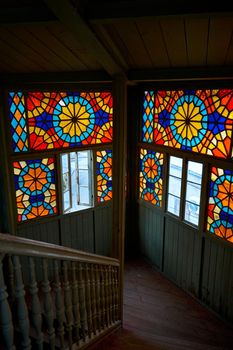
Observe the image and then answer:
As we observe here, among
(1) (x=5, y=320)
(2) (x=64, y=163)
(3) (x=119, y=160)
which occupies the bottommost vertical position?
(1) (x=5, y=320)

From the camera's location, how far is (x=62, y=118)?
415 centimetres

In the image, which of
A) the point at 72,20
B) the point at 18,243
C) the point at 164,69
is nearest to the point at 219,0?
the point at 72,20

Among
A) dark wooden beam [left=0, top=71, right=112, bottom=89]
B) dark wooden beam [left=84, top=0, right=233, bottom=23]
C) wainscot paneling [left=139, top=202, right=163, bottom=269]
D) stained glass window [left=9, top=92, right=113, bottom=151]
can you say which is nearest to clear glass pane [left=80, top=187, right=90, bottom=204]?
stained glass window [left=9, top=92, right=113, bottom=151]

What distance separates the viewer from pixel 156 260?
16.0 ft

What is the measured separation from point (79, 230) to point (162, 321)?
1800mm

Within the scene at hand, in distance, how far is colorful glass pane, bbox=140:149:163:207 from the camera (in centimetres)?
453

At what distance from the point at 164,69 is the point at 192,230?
88.3 inches

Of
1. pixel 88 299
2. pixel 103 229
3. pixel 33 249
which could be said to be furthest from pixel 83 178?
pixel 33 249

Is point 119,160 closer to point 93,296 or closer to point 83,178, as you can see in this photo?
point 93,296

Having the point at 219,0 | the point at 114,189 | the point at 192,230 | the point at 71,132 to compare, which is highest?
the point at 219,0

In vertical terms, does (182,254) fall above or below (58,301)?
below

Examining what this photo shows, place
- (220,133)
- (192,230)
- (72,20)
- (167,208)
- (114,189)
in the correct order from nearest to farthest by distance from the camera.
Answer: (72,20), (114,189), (220,133), (192,230), (167,208)

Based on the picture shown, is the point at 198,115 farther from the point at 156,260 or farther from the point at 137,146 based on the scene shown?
the point at 156,260

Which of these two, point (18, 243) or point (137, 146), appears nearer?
point (18, 243)
